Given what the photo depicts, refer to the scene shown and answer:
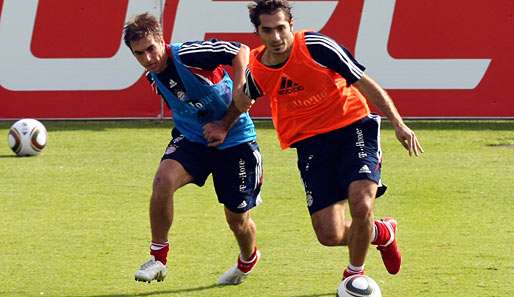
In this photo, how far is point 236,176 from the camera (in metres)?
9.09

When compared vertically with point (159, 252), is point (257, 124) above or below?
below

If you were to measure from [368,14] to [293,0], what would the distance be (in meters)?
1.16

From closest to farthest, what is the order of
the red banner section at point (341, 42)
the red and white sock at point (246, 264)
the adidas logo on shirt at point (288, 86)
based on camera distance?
1. the adidas logo on shirt at point (288, 86)
2. the red and white sock at point (246, 264)
3. the red banner section at point (341, 42)

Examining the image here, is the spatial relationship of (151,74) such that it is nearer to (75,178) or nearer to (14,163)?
(75,178)

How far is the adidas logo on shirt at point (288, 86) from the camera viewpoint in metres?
8.38

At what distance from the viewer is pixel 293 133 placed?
28.4ft

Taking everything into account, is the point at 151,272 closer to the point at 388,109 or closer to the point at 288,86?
the point at 288,86

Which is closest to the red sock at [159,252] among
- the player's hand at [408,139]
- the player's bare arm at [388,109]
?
the player's bare arm at [388,109]

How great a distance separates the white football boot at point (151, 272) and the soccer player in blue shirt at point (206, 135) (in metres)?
0.01

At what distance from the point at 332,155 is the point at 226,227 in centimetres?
311

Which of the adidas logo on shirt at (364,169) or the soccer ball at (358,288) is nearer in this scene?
the soccer ball at (358,288)

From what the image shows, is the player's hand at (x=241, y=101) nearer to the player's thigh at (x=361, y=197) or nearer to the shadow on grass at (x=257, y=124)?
the player's thigh at (x=361, y=197)

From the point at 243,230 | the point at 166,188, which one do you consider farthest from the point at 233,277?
the point at 166,188

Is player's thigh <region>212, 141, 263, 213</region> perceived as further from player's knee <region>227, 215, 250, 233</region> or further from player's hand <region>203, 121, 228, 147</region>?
player's hand <region>203, 121, 228, 147</region>
